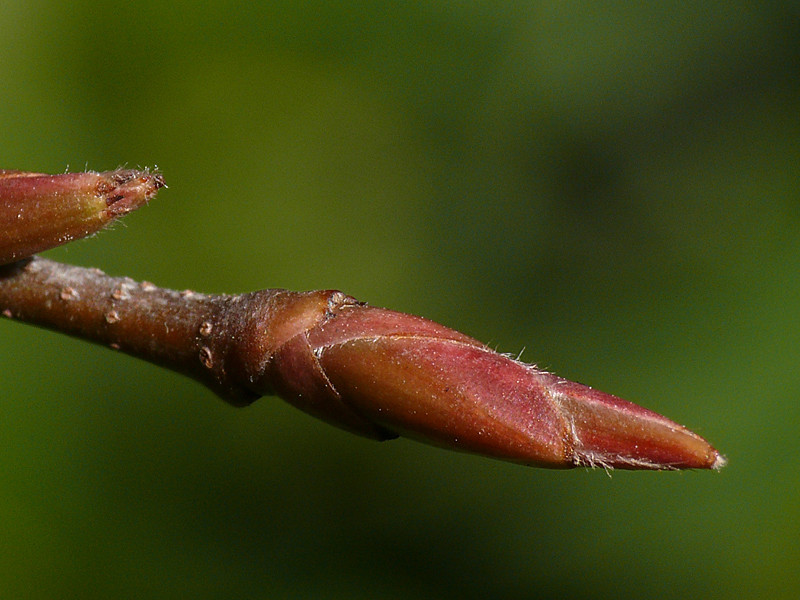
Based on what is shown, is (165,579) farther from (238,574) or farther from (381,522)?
(381,522)

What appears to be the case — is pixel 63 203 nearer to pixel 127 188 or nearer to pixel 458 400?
pixel 127 188

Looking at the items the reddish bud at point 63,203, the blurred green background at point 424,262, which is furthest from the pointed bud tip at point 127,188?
the blurred green background at point 424,262

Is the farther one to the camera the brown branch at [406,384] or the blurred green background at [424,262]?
the blurred green background at [424,262]

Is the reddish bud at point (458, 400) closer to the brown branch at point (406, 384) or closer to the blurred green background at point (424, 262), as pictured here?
the brown branch at point (406, 384)

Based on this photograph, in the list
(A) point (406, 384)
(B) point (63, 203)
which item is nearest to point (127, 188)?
(B) point (63, 203)

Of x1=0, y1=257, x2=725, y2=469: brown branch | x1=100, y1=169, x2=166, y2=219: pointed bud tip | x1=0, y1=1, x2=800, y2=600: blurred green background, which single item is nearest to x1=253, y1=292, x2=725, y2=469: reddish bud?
x1=0, y1=257, x2=725, y2=469: brown branch

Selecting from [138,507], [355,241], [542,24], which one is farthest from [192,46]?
[138,507]
